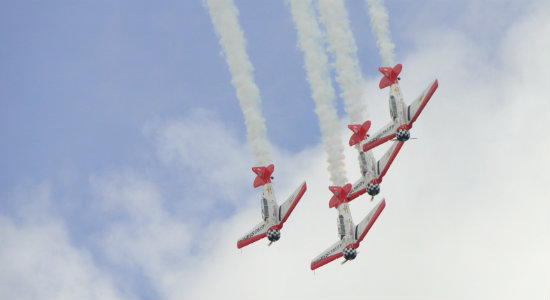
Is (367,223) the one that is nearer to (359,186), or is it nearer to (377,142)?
(359,186)

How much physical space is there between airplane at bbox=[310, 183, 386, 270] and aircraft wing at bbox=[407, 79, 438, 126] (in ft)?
19.7

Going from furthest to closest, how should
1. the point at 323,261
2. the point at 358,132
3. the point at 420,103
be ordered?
the point at 323,261 < the point at 358,132 < the point at 420,103

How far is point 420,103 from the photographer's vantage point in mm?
82625

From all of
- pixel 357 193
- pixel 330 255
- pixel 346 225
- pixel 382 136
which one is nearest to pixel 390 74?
pixel 382 136

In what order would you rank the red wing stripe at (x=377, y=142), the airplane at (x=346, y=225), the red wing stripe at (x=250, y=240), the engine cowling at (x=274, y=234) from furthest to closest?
the red wing stripe at (x=250, y=240) → the engine cowling at (x=274, y=234) → the airplane at (x=346, y=225) → the red wing stripe at (x=377, y=142)

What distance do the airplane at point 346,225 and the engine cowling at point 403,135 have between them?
183 inches

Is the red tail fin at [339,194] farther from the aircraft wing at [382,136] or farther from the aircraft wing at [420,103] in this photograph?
the aircraft wing at [420,103]

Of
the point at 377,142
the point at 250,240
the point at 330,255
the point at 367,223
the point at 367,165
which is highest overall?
the point at 377,142

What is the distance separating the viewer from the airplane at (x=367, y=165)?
84.5 meters

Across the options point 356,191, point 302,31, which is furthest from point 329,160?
point 302,31

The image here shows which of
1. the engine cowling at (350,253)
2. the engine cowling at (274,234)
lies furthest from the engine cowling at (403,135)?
the engine cowling at (274,234)

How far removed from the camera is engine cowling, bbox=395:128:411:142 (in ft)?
271

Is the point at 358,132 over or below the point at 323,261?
over

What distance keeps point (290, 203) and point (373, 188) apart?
5.52 metres
